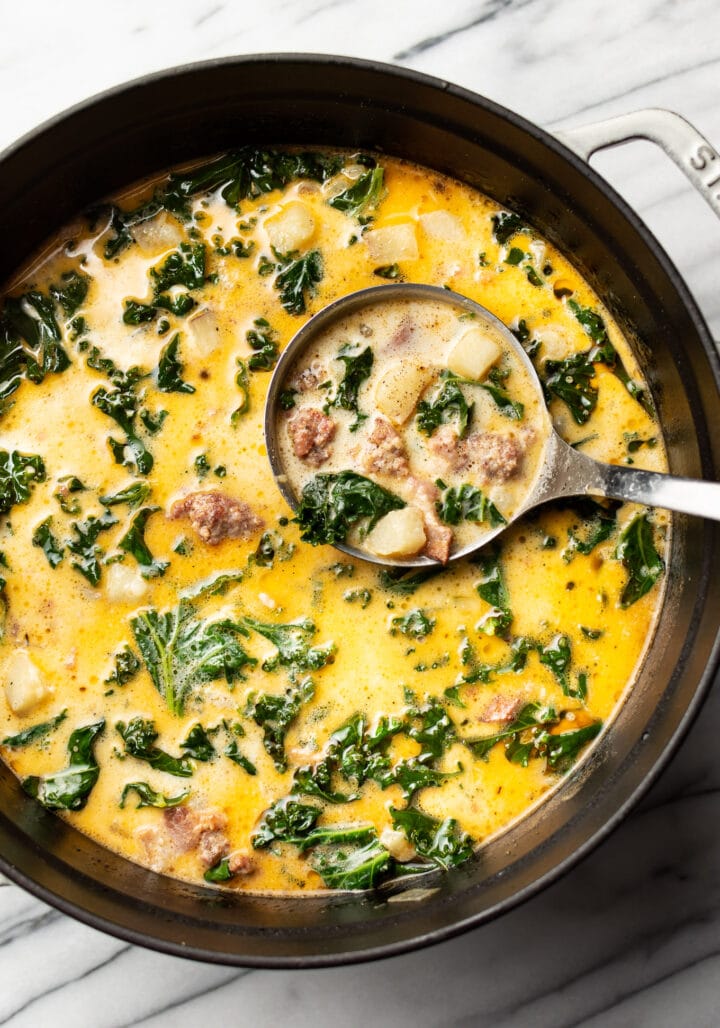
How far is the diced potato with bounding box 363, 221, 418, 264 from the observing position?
13.0 feet

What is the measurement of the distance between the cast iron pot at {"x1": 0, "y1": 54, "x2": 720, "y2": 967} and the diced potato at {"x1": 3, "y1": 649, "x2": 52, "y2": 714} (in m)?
0.28

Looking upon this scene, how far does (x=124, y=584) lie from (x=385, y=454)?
1.11 metres

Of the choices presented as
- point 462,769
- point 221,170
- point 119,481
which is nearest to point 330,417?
point 119,481

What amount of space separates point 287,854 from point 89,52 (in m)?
3.26

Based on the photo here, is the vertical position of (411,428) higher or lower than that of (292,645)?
higher

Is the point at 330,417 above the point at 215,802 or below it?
above

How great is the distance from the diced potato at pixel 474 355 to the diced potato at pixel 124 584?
1.43 meters

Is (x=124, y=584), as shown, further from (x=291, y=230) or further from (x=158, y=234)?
(x=291, y=230)

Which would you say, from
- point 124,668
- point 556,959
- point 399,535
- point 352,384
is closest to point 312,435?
point 352,384

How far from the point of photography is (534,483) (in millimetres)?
3717

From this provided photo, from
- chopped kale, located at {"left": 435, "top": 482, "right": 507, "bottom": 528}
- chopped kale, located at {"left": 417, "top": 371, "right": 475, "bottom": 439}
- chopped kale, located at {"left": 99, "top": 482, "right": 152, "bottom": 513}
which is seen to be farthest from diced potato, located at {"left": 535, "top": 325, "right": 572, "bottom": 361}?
chopped kale, located at {"left": 99, "top": 482, "right": 152, "bottom": 513}

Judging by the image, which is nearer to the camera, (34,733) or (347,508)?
(347,508)

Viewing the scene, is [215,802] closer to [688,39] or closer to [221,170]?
[221,170]

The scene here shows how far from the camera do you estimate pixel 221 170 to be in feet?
13.5
